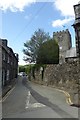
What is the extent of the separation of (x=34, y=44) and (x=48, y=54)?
10431 mm

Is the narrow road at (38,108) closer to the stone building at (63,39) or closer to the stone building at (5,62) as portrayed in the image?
the stone building at (5,62)

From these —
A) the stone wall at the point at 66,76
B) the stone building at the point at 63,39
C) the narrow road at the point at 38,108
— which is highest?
the stone building at the point at 63,39

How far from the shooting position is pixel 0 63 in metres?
28.2

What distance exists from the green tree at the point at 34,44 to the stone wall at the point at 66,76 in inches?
949

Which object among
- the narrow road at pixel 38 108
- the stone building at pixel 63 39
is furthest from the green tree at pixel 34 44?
the narrow road at pixel 38 108

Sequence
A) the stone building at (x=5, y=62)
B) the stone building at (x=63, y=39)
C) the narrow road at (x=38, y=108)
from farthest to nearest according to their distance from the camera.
Answer: the stone building at (x=63, y=39) < the stone building at (x=5, y=62) < the narrow road at (x=38, y=108)

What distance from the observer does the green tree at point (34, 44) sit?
183 feet

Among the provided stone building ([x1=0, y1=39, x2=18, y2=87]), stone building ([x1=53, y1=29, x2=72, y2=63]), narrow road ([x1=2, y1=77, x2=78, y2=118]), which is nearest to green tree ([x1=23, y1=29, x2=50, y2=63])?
stone building ([x1=53, y1=29, x2=72, y2=63])

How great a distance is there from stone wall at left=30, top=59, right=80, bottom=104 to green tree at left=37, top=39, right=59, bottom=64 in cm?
1516

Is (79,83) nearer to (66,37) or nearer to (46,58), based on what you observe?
(46,58)

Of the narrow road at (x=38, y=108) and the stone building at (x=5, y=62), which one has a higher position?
the stone building at (x=5, y=62)

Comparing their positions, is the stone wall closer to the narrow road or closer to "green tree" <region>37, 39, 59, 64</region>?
the narrow road

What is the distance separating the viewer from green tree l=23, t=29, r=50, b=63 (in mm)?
55688

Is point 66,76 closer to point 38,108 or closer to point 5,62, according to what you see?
point 5,62
